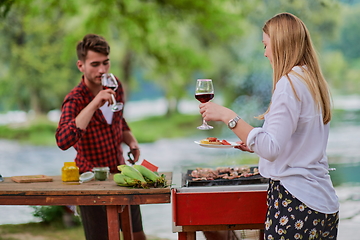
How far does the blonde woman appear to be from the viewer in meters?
1.81

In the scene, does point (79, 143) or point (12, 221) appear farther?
point (12, 221)

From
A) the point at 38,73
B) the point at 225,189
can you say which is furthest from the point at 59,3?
the point at 225,189

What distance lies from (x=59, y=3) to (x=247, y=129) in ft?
27.4

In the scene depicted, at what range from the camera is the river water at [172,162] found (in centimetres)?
557

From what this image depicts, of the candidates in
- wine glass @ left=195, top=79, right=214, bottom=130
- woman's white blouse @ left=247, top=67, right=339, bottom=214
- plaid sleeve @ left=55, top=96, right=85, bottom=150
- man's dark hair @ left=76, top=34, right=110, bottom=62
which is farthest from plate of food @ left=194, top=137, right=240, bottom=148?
man's dark hair @ left=76, top=34, right=110, bottom=62

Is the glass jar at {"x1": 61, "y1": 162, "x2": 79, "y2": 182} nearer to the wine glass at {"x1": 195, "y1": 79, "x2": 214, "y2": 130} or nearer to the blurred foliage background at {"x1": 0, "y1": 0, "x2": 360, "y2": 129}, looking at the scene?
the wine glass at {"x1": 195, "y1": 79, "x2": 214, "y2": 130}

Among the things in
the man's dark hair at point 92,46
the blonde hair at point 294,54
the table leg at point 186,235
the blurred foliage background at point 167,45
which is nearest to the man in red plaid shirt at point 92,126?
the man's dark hair at point 92,46

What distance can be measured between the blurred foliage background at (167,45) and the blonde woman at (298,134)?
7.43 metres

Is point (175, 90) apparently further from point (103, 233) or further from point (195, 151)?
point (103, 233)

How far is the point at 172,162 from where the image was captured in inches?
446

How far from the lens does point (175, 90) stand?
1223 centimetres

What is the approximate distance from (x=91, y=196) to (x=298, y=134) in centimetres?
118

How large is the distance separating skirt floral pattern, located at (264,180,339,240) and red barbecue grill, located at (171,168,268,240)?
379 millimetres

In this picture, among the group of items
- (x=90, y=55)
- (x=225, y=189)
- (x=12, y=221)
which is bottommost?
(x=12, y=221)
